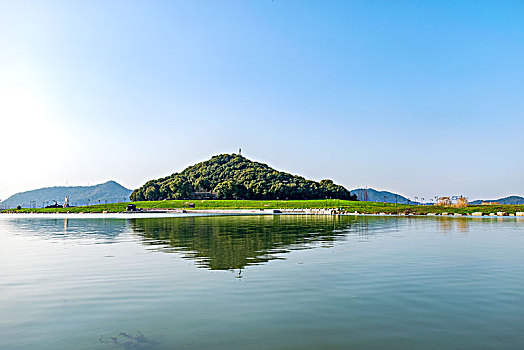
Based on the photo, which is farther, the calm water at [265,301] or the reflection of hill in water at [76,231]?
the reflection of hill in water at [76,231]

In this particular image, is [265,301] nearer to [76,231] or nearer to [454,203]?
[76,231]

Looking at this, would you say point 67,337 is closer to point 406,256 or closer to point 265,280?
point 265,280

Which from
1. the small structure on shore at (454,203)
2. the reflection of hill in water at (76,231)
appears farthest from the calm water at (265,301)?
the small structure on shore at (454,203)

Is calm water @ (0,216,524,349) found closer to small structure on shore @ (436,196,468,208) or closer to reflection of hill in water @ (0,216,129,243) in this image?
reflection of hill in water @ (0,216,129,243)

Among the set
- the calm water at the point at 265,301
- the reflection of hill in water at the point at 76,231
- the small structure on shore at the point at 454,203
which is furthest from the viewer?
the small structure on shore at the point at 454,203

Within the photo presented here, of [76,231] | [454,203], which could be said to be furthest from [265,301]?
[454,203]

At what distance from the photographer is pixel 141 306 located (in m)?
14.1

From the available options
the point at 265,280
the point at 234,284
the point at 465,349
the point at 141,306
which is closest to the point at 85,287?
the point at 141,306

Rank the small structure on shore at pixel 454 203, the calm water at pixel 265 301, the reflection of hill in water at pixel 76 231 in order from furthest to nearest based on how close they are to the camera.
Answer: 1. the small structure on shore at pixel 454 203
2. the reflection of hill in water at pixel 76 231
3. the calm water at pixel 265 301

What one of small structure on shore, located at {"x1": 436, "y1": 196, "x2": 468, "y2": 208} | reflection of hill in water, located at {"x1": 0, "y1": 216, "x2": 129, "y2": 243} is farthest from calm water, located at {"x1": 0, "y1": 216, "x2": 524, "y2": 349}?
small structure on shore, located at {"x1": 436, "y1": 196, "x2": 468, "y2": 208}

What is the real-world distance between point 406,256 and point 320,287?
39.6 ft

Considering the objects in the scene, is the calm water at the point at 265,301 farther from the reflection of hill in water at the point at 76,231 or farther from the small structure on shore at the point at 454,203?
the small structure on shore at the point at 454,203

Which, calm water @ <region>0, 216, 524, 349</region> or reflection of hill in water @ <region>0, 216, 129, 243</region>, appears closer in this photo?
calm water @ <region>0, 216, 524, 349</region>

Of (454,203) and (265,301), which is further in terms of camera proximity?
(454,203)
